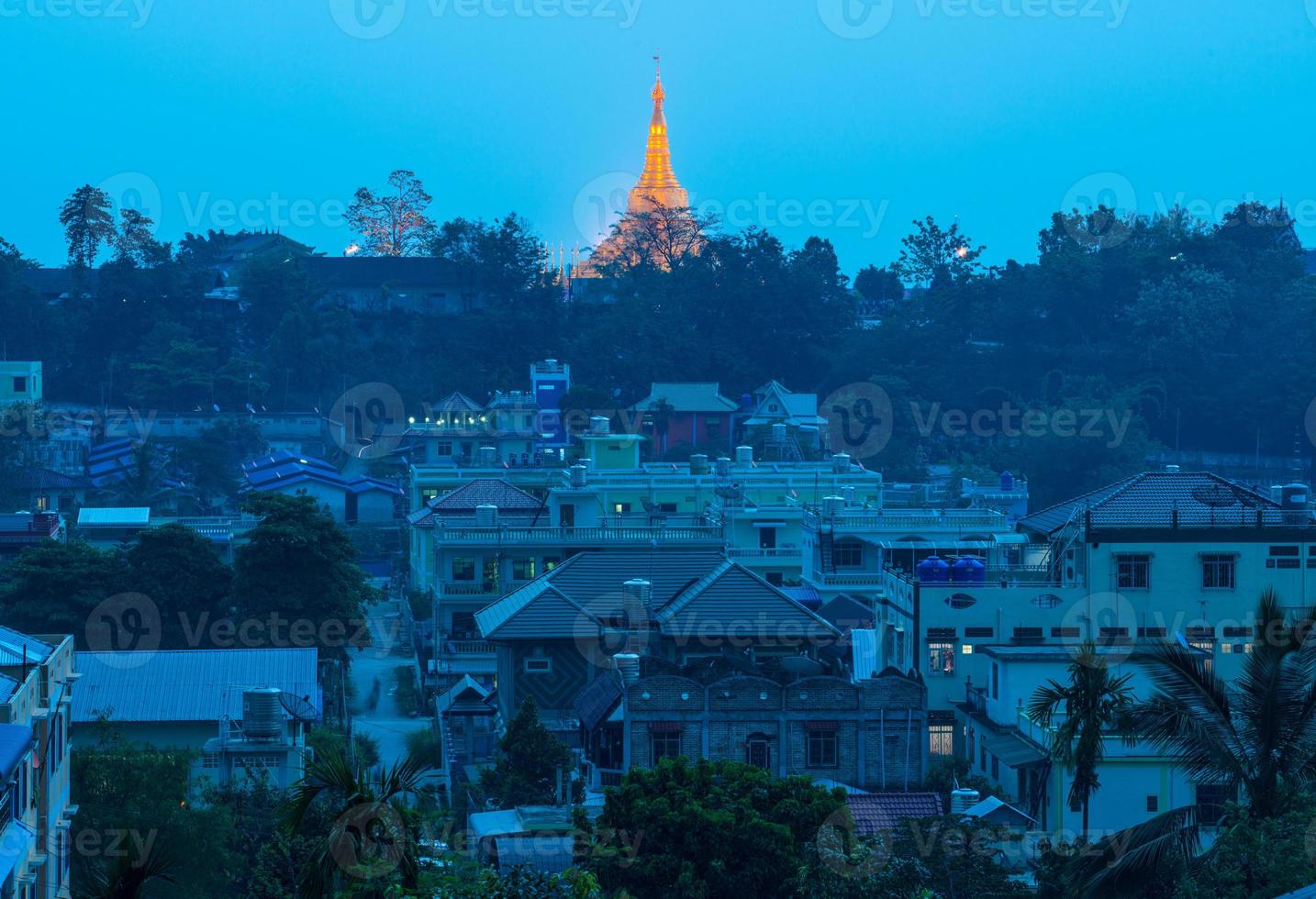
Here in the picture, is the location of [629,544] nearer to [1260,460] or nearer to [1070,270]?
[1260,460]

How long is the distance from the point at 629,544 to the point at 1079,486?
87.8ft

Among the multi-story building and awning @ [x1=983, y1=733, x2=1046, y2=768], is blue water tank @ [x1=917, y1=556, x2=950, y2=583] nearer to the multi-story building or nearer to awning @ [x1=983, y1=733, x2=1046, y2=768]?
awning @ [x1=983, y1=733, x2=1046, y2=768]

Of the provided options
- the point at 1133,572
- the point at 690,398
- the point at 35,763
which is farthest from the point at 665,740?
the point at 690,398

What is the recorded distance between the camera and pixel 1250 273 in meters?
72.4

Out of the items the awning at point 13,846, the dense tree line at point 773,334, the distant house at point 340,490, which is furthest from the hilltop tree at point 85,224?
the awning at point 13,846

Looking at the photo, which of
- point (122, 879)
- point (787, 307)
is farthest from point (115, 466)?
point (122, 879)

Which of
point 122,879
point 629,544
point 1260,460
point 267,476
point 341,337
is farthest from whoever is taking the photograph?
point 341,337

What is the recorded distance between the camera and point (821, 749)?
22.5 metres

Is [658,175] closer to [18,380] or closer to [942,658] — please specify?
[18,380]

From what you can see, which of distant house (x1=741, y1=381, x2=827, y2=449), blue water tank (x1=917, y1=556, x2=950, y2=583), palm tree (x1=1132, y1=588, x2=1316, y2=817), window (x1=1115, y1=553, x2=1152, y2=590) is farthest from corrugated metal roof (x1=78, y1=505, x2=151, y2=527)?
palm tree (x1=1132, y1=588, x2=1316, y2=817)

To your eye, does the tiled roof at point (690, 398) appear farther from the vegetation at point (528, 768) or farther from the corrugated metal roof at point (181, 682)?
the vegetation at point (528, 768)

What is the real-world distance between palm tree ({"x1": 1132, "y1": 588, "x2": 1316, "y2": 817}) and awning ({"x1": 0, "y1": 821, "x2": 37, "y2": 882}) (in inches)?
280

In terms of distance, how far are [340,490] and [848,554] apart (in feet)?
72.9

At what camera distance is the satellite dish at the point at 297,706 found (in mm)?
21953
